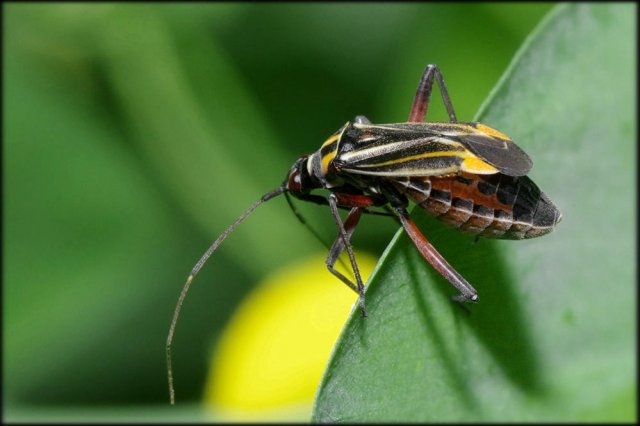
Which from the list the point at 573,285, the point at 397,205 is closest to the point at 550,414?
the point at 573,285

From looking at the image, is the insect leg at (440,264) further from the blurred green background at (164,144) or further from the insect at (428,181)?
the blurred green background at (164,144)

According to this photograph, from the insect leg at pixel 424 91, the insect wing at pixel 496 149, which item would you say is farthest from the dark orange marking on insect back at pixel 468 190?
the insect leg at pixel 424 91

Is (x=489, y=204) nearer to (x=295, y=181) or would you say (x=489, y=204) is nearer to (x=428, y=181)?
(x=428, y=181)

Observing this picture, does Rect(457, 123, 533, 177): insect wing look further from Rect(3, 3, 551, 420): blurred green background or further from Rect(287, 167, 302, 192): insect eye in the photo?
Rect(3, 3, 551, 420): blurred green background

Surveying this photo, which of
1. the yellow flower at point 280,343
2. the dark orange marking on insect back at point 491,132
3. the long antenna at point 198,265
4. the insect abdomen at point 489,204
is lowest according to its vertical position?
the yellow flower at point 280,343

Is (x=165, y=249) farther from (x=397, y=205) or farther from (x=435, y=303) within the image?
(x=435, y=303)

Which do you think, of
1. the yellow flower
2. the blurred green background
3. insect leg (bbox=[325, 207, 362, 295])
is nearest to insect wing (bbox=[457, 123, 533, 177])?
insect leg (bbox=[325, 207, 362, 295])
